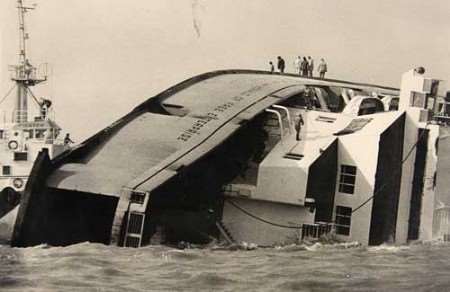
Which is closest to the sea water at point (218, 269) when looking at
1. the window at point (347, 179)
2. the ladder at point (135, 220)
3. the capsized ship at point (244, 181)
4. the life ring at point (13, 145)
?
the ladder at point (135, 220)

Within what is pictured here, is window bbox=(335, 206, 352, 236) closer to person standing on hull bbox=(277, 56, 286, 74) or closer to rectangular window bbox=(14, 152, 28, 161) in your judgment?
person standing on hull bbox=(277, 56, 286, 74)

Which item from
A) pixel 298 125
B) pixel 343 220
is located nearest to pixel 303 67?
→ pixel 298 125

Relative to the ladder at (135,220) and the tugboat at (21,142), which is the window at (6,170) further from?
the ladder at (135,220)

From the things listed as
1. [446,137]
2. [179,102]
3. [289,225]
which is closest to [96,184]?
[289,225]

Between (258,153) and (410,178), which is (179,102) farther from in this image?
(410,178)

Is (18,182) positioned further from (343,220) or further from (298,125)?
(343,220)

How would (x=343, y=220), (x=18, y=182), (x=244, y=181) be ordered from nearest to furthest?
(x=343, y=220) < (x=244, y=181) < (x=18, y=182)
